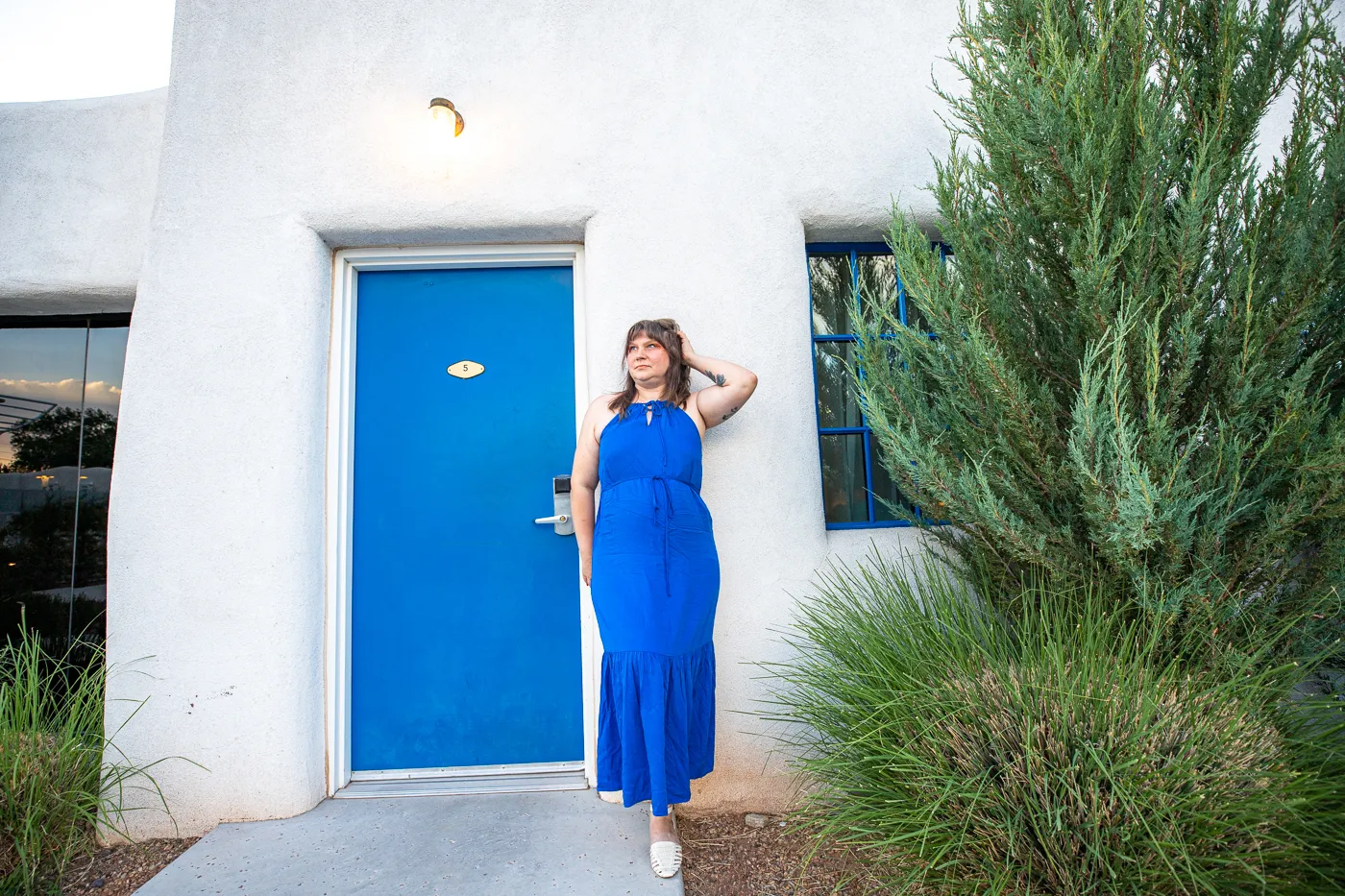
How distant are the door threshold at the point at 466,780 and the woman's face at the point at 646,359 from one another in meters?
1.81

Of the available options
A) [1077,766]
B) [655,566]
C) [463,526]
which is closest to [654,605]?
[655,566]

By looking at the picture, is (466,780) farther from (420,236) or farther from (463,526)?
(420,236)

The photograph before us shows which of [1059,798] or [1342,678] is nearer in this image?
[1059,798]

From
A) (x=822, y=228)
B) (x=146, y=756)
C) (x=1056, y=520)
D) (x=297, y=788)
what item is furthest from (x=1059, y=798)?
(x=146, y=756)

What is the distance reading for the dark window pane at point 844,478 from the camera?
10.9ft

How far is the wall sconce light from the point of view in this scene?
3041 millimetres

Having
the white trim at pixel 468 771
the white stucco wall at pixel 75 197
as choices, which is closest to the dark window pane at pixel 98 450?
the white stucco wall at pixel 75 197

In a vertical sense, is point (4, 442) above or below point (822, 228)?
below

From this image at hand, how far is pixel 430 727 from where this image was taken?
317cm

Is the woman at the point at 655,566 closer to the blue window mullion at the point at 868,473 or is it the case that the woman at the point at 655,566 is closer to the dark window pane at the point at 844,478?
the dark window pane at the point at 844,478

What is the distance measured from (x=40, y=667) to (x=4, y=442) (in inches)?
48.8

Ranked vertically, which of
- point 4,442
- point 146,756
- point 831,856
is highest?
point 4,442

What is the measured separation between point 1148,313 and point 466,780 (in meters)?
3.28

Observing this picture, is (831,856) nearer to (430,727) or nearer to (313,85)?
(430,727)
